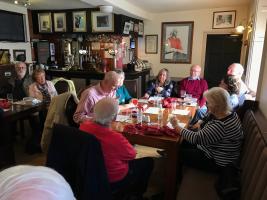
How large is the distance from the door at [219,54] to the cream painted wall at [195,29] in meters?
0.14

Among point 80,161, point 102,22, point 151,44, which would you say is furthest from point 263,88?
point 151,44

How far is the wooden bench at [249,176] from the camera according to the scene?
114cm

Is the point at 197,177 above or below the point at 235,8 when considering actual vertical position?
below

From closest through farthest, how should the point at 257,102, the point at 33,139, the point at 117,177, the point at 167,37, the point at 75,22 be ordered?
the point at 117,177 < the point at 257,102 < the point at 33,139 < the point at 75,22 < the point at 167,37

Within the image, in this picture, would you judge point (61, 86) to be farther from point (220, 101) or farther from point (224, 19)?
point (224, 19)

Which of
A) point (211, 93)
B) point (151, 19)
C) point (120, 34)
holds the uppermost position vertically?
point (151, 19)

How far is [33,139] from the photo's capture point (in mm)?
3055

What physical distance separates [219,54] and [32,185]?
5672mm

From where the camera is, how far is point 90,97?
234 centimetres

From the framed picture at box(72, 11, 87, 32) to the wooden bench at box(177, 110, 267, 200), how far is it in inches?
175

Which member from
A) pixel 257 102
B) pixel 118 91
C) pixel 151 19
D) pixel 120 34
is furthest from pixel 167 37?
pixel 257 102

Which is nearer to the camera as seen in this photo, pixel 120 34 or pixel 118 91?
pixel 118 91

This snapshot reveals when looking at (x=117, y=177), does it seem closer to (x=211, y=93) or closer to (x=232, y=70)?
(x=211, y=93)

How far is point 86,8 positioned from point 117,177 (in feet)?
14.9
